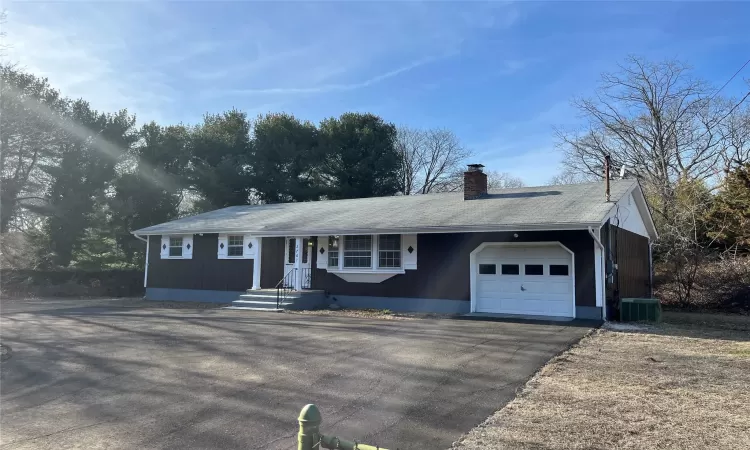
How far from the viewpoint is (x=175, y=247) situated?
68.6 ft

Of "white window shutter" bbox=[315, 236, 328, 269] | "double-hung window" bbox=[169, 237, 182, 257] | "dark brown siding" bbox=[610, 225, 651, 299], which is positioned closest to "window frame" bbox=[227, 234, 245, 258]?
"double-hung window" bbox=[169, 237, 182, 257]

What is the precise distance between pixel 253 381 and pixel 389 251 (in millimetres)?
9972

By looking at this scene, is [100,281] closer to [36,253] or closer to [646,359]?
[36,253]

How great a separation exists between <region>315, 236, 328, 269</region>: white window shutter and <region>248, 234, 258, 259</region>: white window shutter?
257 cm

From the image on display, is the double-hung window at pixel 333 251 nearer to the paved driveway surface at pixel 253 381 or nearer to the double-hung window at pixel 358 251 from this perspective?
the double-hung window at pixel 358 251

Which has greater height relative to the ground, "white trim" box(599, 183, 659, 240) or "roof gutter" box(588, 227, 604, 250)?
"white trim" box(599, 183, 659, 240)

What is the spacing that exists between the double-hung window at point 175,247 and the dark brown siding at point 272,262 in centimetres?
432

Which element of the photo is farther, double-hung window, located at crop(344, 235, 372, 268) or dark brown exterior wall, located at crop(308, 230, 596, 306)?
double-hung window, located at crop(344, 235, 372, 268)

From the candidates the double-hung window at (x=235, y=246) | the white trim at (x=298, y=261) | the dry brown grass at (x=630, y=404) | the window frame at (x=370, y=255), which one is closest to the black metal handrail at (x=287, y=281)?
the white trim at (x=298, y=261)

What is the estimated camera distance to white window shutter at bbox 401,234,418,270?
625 inches

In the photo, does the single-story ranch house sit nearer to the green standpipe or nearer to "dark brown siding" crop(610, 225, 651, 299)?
"dark brown siding" crop(610, 225, 651, 299)

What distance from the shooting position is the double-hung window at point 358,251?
54.7ft

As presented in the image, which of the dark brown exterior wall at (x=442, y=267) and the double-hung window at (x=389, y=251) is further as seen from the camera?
the double-hung window at (x=389, y=251)

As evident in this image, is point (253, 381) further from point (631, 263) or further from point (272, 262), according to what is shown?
point (631, 263)
